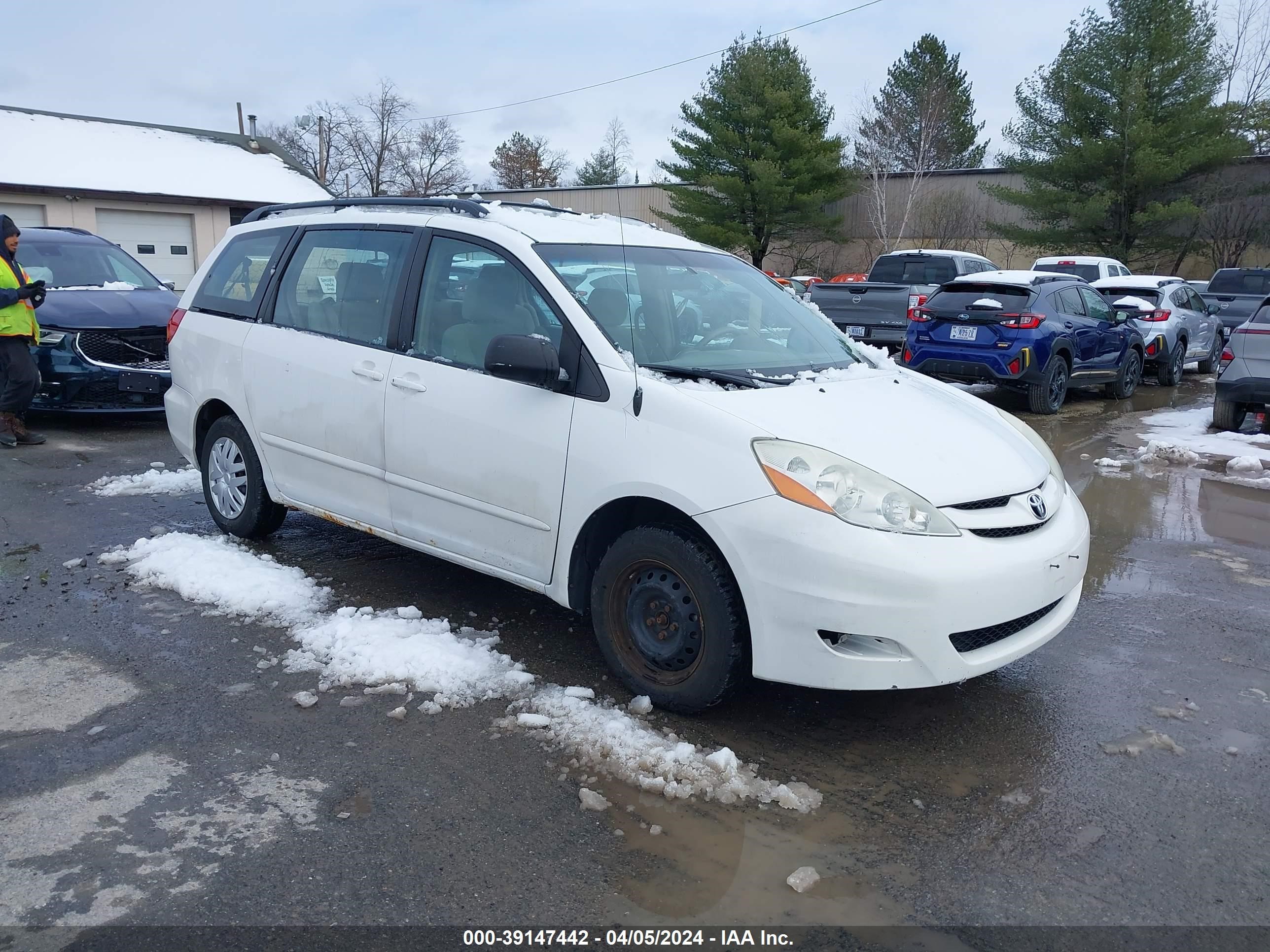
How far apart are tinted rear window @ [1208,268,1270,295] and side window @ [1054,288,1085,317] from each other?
11.0 metres

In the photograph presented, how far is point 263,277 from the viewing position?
5562mm

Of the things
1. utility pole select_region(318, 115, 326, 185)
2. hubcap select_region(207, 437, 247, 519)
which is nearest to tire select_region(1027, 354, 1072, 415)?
hubcap select_region(207, 437, 247, 519)

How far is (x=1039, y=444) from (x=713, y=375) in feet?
5.34

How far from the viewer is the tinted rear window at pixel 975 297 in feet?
38.8

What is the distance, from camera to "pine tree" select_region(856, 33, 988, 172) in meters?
37.9

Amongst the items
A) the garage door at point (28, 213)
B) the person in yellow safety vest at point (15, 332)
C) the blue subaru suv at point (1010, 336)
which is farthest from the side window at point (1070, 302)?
the garage door at point (28, 213)

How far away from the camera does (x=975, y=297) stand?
39.2 feet

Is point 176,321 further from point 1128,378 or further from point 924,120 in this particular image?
point 924,120

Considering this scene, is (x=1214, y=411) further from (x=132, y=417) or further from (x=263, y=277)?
(x=132, y=417)

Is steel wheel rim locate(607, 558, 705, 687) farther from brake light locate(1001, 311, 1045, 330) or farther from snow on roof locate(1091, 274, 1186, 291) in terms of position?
snow on roof locate(1091, 274, 1186, 291)

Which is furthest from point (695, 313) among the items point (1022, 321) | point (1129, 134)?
point (1129, 134)

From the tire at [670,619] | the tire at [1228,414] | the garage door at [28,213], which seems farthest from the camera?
the garage door at [28,213]

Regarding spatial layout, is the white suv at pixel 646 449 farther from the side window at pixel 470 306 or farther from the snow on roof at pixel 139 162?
the snow on roof at pixel 139 162

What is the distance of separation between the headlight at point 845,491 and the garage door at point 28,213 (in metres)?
24.9
